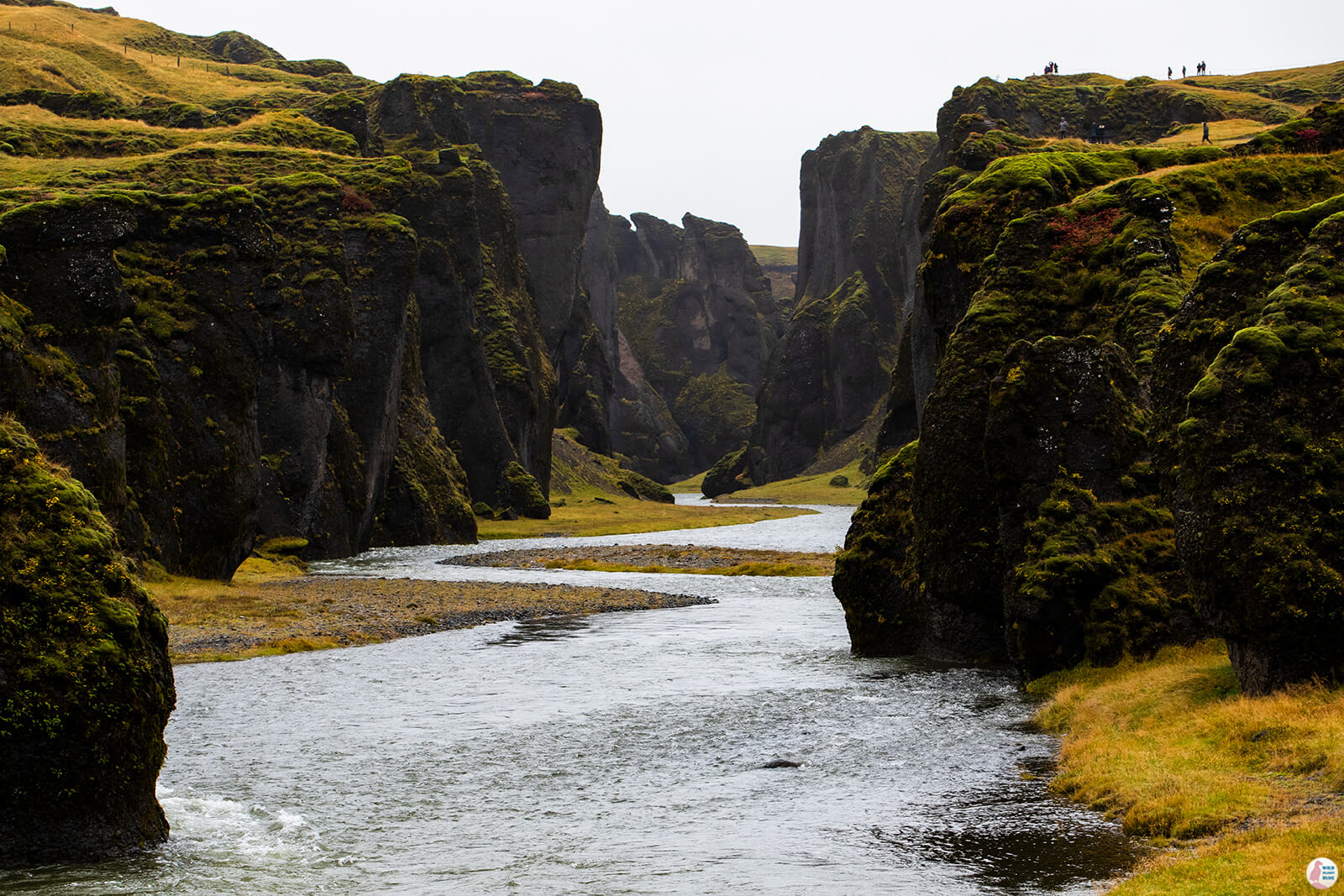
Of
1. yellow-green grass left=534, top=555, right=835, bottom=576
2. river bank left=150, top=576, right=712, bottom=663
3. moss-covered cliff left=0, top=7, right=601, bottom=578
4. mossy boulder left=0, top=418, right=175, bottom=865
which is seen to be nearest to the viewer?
mossy boulder left=0, top=418, right=175, bottom=865

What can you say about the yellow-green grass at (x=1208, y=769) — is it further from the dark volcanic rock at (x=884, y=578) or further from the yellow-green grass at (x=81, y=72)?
the yellow-green grass at (x=81, y=72)

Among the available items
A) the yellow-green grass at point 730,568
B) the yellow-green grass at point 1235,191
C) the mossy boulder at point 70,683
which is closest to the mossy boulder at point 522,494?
the yellow-green grass at point 730,568

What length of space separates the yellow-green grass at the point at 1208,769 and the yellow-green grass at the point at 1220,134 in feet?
207

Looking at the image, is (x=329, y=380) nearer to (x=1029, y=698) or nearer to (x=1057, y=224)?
(x=1057, y=224)

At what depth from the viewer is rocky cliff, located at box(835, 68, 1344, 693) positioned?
86.0 ft

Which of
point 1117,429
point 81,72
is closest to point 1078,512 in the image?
point 1117,429

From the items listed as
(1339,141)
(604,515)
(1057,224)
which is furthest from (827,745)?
(604,515)

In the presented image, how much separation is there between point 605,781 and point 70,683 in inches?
470

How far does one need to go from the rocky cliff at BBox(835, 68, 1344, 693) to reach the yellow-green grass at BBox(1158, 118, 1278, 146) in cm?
2533

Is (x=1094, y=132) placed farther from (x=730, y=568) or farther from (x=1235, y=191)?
(x=1235, y=191)

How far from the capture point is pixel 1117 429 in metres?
38.3

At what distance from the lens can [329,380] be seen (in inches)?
4114

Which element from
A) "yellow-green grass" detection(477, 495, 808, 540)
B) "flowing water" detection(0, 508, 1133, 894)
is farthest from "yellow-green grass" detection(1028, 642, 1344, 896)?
"yellow-green grass" detection(477, 495, 808, 540)

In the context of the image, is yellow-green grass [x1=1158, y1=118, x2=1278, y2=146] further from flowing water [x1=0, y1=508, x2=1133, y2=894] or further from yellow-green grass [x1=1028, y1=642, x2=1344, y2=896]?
yellow-green grass [x1=1028, y1=642, x2=1344, y2=896]
